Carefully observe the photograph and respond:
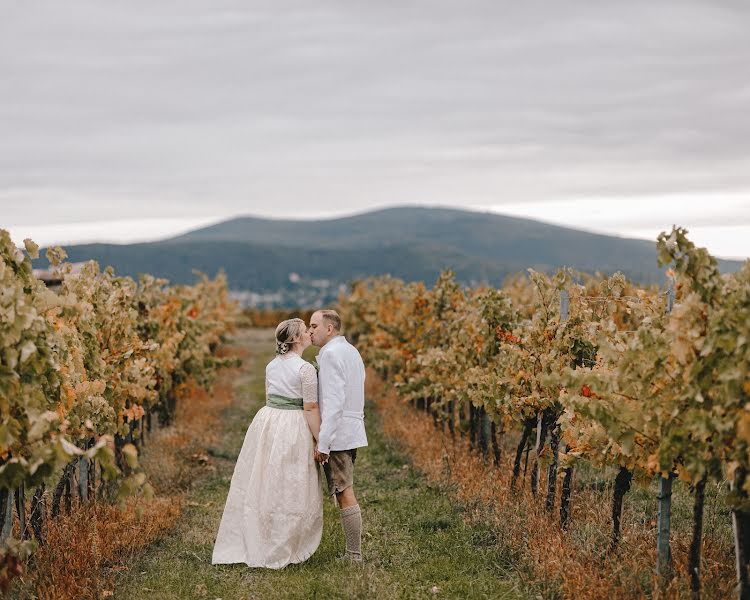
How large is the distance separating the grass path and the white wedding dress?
16cm

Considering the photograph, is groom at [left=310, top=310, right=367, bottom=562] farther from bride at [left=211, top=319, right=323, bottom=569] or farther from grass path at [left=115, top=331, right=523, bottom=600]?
grass path at [left=115, top=331, right=523, bottom=600]

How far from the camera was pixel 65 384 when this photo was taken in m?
5.62

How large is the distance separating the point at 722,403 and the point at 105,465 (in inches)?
139

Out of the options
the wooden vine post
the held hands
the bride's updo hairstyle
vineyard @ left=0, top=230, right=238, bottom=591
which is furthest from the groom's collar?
the wooden vine post

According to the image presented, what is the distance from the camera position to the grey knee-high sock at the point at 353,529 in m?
6.56

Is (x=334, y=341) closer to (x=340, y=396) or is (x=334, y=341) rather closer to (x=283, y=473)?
(x=340, y=396)

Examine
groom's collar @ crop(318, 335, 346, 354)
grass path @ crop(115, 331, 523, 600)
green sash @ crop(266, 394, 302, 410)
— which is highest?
groom's collar @ crop(318, 335, 346, 354)

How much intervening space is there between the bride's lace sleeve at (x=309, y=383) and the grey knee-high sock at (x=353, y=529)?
0.95 m

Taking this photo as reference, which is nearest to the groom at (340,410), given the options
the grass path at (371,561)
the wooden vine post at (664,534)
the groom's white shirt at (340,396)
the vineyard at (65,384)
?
the groom's white shirt at (340,396)

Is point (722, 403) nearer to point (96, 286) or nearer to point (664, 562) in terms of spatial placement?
point (664, 562)

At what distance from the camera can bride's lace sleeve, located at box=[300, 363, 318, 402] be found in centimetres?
658

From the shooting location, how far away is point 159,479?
9828mm

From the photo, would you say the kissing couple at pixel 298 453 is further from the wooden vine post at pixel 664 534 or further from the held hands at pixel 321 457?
the wooden vine post at pixel 664 534

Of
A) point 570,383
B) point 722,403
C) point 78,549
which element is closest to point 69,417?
point 78,549
